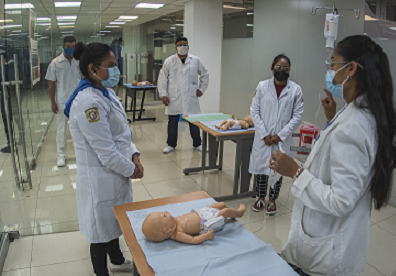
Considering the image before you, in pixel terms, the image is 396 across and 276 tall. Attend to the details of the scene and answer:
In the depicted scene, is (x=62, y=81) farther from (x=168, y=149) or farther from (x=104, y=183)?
(x=168, y=149)

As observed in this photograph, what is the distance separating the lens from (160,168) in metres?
4.50

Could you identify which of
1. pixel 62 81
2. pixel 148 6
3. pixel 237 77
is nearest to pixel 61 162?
pixel 62 81

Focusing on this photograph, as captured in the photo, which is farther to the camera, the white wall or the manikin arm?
the white wall

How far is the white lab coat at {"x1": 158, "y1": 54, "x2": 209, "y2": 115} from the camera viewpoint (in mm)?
5051

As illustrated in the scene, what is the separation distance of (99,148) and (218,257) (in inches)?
35.6

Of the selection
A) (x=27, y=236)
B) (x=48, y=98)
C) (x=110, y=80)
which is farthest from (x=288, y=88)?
(x=27, y=236)

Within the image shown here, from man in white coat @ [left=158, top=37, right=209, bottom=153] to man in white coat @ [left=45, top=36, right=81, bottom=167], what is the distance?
2.22 metres

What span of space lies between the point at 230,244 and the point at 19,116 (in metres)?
2.35

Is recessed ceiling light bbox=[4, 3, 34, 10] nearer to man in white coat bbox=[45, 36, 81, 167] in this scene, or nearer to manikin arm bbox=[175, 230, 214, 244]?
man in white coat bbox=[45, 36, 81, 167]

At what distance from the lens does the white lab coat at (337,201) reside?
1145mm

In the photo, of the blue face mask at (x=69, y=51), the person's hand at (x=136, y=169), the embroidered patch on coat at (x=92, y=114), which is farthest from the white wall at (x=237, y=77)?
the embroidered patch on coat at (x=92, y=114)

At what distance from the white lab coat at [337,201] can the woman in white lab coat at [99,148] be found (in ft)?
3.48

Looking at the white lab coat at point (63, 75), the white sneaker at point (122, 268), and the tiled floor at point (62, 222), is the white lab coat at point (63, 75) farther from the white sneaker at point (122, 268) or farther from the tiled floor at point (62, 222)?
the white sneaker at point (122, 268)

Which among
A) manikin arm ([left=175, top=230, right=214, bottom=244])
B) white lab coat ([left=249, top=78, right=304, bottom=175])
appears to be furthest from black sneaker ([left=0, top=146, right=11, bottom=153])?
white lab coat ([left=249, top=78, right=304, bottom=175])
